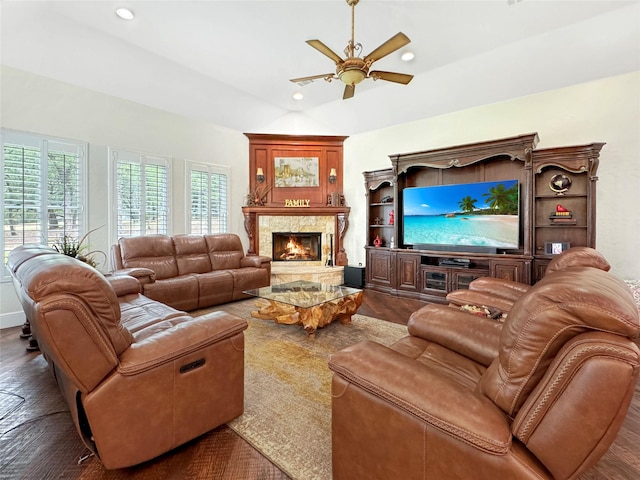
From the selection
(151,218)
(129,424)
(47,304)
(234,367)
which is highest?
(151,218)

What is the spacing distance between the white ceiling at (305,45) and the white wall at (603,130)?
0.17 m

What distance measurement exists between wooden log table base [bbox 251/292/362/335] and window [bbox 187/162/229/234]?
116 inches

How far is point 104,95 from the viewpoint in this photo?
4.45 metres

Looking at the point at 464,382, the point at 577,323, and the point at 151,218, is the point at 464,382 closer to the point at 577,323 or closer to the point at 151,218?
the point at 577,323

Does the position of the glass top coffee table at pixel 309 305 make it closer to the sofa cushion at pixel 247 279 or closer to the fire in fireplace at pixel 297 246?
the sofa cushion at pixel 247 279

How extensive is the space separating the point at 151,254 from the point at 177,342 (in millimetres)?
3378

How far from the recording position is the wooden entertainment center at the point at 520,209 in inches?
162

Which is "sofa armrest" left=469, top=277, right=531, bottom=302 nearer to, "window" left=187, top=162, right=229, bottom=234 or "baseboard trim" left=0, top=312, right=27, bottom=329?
"window" left=187, top=162, right=229, bottom=234

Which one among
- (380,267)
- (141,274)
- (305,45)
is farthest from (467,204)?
(141,274)

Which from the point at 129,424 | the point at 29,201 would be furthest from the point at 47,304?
the point at 29,201

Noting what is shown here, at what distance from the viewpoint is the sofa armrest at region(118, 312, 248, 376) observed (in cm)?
139

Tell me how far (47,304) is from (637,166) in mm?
5875

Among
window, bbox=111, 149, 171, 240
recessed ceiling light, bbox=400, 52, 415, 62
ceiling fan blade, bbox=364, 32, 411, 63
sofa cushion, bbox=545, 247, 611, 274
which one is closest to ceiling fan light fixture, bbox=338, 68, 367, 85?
ceiling fan blade, bbox=364, 32, 411, 63

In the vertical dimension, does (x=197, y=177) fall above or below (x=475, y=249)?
above
